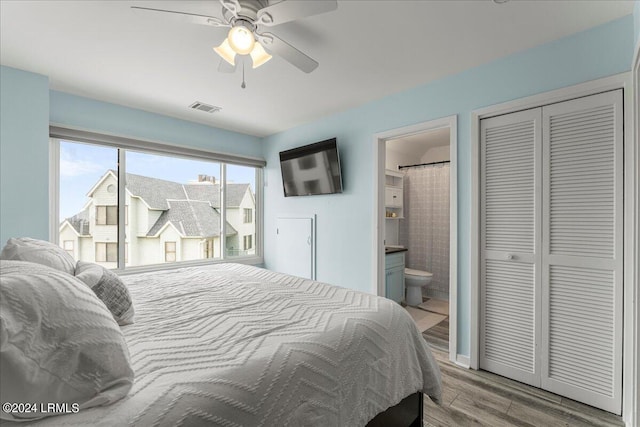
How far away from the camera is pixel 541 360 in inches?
80.0

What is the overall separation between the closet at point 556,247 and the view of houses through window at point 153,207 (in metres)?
A: 3.26

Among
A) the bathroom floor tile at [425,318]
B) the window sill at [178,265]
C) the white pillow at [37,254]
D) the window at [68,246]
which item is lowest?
the bathroom floor tile at [425,318]

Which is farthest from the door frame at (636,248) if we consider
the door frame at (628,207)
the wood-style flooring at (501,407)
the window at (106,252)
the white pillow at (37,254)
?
the window at (106,252)

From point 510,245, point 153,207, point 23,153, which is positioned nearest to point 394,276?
point 510,245

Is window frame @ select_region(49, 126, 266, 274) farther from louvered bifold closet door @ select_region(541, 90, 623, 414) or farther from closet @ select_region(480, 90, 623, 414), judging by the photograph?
louvered bifold closet door @ select_region(541, 90, 623, 414)

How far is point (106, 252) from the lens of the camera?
3137mm

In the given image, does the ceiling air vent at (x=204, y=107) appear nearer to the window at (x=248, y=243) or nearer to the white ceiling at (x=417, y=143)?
the window at (x=248, y=243)

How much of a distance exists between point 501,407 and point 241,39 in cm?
279

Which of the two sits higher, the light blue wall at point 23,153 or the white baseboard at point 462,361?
the light blue wall at point 23,153

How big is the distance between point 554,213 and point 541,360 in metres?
1.06

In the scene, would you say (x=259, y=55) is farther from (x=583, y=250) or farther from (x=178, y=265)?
(x=178, y=265)

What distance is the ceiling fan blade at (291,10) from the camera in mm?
1344

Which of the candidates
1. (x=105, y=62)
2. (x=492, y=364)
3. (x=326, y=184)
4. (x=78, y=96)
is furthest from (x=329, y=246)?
(x=78, y=96)

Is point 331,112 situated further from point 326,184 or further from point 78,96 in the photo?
point 78,96
